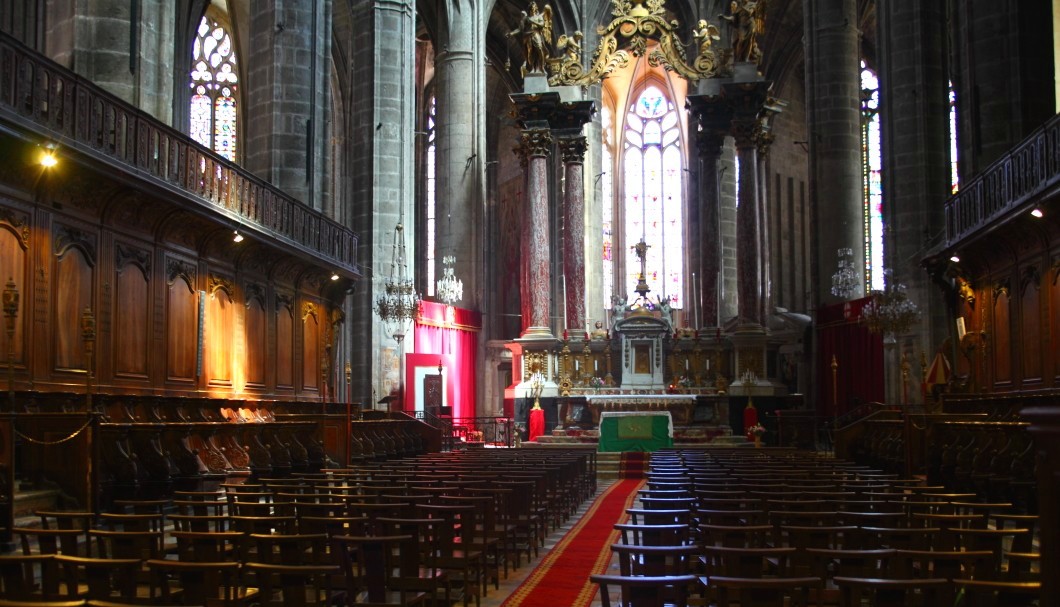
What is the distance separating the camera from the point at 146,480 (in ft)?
37.1

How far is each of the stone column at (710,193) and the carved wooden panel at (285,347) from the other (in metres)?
12.5

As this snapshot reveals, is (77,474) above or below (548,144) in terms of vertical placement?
below

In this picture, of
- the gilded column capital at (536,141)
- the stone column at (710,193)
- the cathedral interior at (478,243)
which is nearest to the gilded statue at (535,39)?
the cathedral interior at (478,243)

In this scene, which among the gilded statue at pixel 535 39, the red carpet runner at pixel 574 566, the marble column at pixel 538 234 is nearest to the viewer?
the red carpet runner at pixel 574 566

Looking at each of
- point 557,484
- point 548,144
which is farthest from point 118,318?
point 548,144

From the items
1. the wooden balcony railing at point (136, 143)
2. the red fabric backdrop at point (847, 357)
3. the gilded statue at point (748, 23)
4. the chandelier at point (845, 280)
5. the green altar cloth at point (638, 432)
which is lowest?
the green altar cloth at point (638, 432)

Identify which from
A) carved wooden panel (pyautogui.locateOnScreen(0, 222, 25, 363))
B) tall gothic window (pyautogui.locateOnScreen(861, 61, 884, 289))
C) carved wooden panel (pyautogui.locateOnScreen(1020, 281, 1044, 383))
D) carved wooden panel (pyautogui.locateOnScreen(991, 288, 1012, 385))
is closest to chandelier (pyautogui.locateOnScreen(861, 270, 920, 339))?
carved wooden panel (pyautogui.locateOnScreen(991, 288, 1012, 385))

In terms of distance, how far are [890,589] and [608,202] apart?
137ft

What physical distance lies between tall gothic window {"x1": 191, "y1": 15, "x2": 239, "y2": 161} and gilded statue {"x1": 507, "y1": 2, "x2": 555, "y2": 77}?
1102 centimetres

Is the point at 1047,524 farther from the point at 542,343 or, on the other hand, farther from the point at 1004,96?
the point at 542,343

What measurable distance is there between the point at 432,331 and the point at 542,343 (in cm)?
493

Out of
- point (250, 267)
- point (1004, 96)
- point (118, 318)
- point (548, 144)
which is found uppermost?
point (548, 144)

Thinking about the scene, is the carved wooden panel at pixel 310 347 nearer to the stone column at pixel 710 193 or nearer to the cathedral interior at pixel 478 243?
the cathedral interior at pixel 478 243

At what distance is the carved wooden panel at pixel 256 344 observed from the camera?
63.3ft
